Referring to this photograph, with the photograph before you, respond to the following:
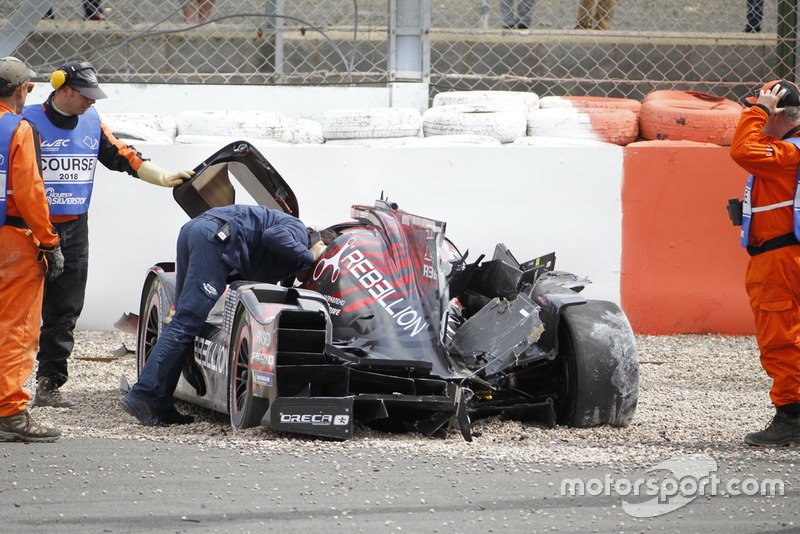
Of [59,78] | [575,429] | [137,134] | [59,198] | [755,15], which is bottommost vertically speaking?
[575,429]

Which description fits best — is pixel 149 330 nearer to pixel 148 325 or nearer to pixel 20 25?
pixel 148 325

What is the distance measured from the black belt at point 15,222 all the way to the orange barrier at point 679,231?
4654mm

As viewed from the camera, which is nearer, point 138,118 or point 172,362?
point 172,362

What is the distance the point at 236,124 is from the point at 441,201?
71.6 inches

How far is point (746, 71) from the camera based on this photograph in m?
9.96

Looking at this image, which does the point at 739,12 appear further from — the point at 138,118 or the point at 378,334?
the point at 378,334

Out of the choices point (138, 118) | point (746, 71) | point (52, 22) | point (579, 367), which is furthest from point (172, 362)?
point (746, 71)

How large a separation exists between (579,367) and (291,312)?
145 cm

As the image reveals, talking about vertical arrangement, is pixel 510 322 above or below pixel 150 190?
below

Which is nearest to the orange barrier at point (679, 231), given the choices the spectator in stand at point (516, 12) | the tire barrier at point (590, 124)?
the tire barrier at point (590, 124)

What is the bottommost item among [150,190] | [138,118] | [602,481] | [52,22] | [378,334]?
[602,481]

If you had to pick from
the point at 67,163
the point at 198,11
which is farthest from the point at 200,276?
the point at 198,11

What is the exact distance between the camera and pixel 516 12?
31.6 ft

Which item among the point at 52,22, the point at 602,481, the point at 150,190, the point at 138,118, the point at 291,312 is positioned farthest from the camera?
the point at 52,22
